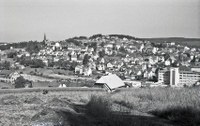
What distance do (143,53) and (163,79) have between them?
63043 millimetres

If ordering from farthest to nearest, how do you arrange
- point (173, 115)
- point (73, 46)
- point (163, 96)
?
point (73, 46), point (163, 96), point (173, 115)

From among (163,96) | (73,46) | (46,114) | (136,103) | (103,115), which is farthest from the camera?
(73,46)

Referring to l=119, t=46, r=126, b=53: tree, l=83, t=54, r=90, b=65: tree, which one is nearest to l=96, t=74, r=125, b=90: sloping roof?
l=83, t=54, r=90, b=65: tree

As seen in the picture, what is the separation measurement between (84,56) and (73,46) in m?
25.8

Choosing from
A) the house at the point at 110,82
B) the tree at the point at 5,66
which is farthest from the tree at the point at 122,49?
the house at the point at 110,82

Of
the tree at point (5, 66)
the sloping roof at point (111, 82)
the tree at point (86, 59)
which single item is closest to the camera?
the sloping roof at point (111, 82)

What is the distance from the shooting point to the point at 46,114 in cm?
877

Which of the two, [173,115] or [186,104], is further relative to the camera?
[186,104]

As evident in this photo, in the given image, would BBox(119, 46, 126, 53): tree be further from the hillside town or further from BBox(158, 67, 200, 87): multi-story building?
BBox(158, 67, 200, 87): multi-story building

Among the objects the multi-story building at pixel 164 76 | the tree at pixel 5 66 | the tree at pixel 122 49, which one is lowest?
the multi-story building at pixel 164 76

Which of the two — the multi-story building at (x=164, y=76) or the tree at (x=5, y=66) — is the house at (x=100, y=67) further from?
the multi-story building at (x=164, y=76)

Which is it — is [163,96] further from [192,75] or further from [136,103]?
[192,75]

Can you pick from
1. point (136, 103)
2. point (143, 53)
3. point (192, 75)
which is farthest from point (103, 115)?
point (143, 53)

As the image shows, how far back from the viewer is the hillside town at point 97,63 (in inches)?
2891
